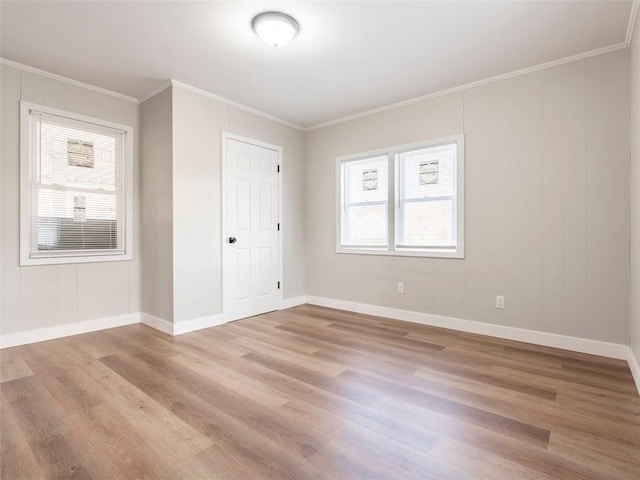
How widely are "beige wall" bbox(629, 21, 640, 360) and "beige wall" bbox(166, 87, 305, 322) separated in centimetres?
370

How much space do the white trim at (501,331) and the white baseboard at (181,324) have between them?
172 cm

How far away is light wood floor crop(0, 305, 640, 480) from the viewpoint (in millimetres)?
1524

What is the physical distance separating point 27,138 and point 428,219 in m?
4.18

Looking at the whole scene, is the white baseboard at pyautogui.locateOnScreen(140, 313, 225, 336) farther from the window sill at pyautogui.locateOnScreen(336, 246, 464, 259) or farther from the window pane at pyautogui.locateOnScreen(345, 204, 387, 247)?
the window pane at pyautogui.locateOnScreen(345, 204, 387, 247)

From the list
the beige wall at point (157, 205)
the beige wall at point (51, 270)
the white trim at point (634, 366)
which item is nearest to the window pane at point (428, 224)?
the white trim at point (634, 366)

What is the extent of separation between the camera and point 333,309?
4738mm

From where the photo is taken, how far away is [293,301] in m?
4.95

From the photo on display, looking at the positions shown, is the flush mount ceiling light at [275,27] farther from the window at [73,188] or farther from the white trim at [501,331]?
the white trim at [501,331]

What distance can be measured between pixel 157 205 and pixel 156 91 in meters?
1.26

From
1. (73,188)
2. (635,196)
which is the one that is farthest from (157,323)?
(635,196)

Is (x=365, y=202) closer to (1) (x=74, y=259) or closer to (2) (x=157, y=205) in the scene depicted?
(2) (x=157, y=205)

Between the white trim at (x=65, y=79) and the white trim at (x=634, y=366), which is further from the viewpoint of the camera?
the white trim at (x=65, y=79)

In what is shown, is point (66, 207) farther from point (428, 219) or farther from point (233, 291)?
point (428, 219)

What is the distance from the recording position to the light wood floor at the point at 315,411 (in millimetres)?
1524
